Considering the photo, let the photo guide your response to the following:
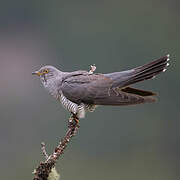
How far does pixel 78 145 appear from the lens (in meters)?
12.9

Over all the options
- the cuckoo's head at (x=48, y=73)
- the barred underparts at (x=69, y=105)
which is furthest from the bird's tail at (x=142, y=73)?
the cuckoo's head at (x=48, y=73)

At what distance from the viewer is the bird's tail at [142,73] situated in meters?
3.80

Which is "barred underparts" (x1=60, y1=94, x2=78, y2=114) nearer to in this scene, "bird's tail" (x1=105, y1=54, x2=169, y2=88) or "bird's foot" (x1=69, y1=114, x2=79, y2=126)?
"bird's foot" (x1=69, y1=114, x2=79, y2=126)

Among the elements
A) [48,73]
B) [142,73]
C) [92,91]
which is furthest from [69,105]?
[142,73]

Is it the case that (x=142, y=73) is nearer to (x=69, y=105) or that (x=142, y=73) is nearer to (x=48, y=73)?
(x=69, y=105)

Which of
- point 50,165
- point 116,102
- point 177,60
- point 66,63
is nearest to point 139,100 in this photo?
point 116,102

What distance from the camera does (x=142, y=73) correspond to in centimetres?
384

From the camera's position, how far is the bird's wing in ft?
12.8

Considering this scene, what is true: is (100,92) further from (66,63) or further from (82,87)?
(66,63)

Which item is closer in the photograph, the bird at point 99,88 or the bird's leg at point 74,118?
the bird's leg at point 74,118

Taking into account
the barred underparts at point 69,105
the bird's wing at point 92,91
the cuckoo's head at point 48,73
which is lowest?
the barred underparts at point 69,105

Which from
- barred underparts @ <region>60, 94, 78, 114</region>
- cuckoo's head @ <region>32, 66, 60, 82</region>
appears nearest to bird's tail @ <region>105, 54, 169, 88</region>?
barred underparts @ <region>60, 94, 78, 114</region>

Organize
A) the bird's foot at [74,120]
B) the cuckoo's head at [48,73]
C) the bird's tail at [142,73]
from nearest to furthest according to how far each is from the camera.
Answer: the bird's foot at [74,120], the bird's tail at [142,73], the cuckoo's head at [48,73]

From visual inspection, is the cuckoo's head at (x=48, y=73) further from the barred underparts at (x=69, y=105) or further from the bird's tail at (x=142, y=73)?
the bird's tail at (x=142, y=73)
